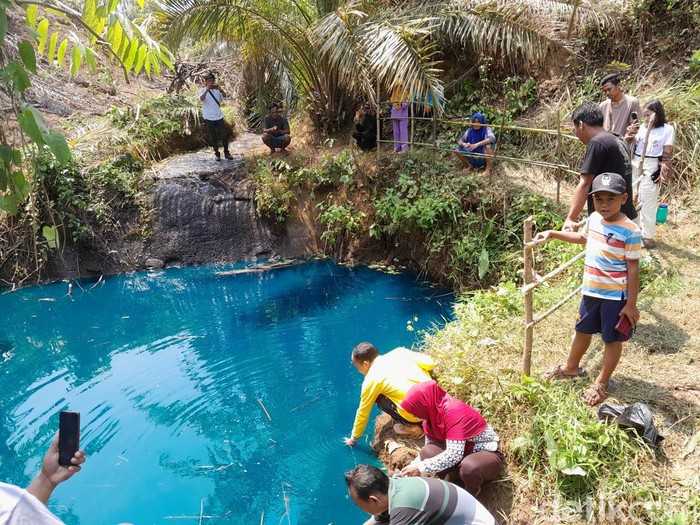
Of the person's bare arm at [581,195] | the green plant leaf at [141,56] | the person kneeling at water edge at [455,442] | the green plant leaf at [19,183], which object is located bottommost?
the person kneeling at water edge at [455,442]

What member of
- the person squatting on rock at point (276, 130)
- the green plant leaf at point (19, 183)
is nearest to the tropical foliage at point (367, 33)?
the person squatting on rock at point (276, 130)

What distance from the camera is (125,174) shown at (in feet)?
28.6

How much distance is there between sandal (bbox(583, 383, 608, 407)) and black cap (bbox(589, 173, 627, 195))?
123 centimetres

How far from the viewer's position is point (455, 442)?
3217mm

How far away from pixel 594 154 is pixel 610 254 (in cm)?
75

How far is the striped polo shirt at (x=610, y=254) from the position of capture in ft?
9.91

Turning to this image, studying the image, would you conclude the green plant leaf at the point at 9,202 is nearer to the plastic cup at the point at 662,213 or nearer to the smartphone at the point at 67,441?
the smartphone at the point at 67,441

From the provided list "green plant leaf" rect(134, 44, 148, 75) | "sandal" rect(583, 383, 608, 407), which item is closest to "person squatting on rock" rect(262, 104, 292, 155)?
"sandal" rect(583, 383, 608, 407)

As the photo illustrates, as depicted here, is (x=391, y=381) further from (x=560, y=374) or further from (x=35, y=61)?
(x=35, y=61)

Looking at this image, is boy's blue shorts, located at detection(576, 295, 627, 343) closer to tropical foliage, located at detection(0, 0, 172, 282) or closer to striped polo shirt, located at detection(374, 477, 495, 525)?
striped polo shirt, located at detection(374, 477, 495, 525)

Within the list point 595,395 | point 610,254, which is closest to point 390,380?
point 595,395

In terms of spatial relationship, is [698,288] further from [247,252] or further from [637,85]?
[247,252]

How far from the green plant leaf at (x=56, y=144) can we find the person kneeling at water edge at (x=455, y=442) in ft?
8.05

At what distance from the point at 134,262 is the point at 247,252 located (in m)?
1.75
